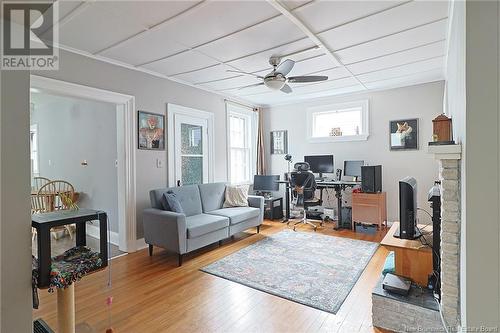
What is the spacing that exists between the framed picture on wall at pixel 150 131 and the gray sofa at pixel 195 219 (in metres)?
0.71

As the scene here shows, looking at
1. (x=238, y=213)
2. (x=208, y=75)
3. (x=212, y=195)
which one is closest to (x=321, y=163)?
(x=238, y=213)

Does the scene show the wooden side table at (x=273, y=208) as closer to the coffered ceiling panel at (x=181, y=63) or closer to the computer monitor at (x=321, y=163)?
the computer monitor at (x=321, y=163)

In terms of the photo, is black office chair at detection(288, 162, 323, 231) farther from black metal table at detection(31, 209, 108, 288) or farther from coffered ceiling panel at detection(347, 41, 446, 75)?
black metal table at detection(31, 209, 108, 288)

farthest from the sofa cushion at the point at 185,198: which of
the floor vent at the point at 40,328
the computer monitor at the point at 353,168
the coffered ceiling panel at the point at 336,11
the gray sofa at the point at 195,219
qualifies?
the computer monitor at the point at 353,168

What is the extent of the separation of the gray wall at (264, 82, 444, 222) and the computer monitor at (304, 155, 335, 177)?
0.24m

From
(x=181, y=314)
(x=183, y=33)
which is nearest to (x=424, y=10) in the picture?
(x=183, y=33)

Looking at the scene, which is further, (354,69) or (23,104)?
(354,69)

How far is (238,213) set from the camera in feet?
13.1

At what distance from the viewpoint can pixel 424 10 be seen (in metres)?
2.29

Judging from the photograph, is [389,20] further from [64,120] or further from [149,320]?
[64,120]

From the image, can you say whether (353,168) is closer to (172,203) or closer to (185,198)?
(185,198)

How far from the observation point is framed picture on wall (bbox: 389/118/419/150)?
4574 millimetres

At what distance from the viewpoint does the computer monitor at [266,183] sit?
18.2 feet

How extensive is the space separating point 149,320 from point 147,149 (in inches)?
94.7
